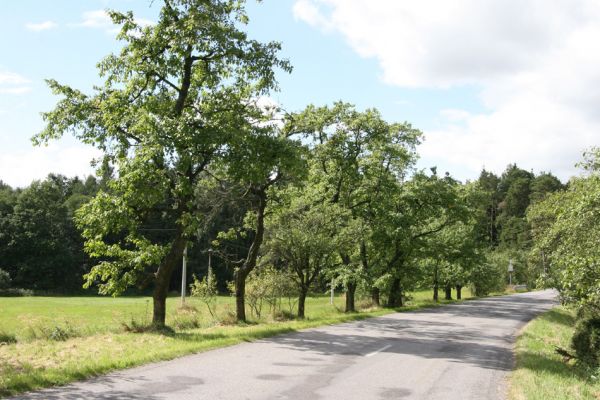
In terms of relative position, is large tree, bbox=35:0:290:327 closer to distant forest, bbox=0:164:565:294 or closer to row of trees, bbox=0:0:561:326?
row of trees, bbox=0:0:561:326

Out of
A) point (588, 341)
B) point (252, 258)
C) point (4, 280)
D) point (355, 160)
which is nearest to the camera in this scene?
point (588, 341)

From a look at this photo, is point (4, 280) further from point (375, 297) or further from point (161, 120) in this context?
point (161, 120)

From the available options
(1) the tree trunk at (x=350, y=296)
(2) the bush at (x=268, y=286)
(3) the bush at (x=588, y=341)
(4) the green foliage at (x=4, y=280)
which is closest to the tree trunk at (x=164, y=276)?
(2) the bush at (x=268, y=286)

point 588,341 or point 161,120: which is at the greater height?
point 161,120

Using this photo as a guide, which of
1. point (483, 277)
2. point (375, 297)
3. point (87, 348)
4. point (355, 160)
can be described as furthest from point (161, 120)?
point (483, 277)

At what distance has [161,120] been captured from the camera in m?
15.5

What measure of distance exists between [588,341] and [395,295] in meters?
19.8

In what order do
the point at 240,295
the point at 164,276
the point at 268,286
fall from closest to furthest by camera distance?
the point at 164,276 → the point at 240,295 → the point at 268,286

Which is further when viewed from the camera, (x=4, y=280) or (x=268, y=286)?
(x=4, y=280)

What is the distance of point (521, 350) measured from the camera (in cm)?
1518

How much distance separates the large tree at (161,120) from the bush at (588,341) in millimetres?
11525

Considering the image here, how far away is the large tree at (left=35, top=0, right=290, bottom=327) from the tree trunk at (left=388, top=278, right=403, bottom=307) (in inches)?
778

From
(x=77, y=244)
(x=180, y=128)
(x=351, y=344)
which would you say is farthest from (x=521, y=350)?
(x=77, y=244)

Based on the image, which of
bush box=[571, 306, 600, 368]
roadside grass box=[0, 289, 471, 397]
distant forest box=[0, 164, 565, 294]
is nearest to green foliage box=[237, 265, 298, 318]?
roadside grass box=[0, 289, 471, 397]
